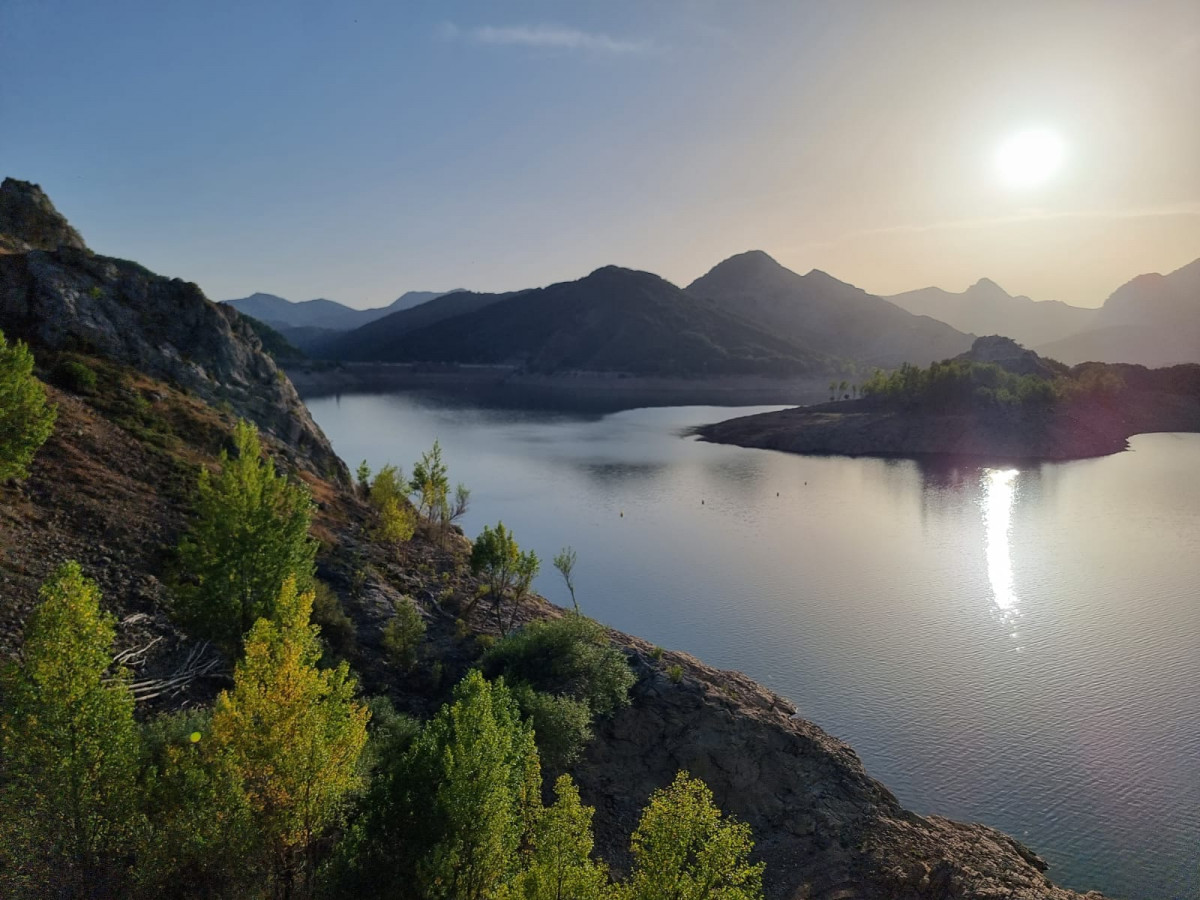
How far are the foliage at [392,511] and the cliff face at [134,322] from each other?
20.6 ft

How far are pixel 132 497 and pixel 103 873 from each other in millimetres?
21623

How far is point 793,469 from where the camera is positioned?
4496 inches

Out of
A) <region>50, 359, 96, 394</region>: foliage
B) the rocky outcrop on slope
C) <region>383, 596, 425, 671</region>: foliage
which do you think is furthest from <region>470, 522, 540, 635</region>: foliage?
<region>50, 359, 96, 394</region>: foliage

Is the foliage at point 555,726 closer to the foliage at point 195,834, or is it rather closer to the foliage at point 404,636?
the foliage at point 404,636

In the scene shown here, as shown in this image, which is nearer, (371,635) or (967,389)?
(371,635)

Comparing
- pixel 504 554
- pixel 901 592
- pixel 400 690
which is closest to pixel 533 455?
pixel 901 592

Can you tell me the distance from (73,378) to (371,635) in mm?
23919

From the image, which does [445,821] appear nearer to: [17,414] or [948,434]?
[17,414]

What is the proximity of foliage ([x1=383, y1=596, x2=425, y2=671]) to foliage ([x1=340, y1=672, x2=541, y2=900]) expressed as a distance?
457 inches

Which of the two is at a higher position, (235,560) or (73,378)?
(73,378)

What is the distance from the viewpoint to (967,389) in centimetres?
14212

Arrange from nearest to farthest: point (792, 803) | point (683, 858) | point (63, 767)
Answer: point (63, 767) → point (683, 858) → point (792, 803)

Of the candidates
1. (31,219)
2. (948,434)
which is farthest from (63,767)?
(948,434)

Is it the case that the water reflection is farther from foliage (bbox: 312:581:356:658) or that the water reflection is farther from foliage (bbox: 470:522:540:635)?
foliage (bbox: 312:581:356:658)
